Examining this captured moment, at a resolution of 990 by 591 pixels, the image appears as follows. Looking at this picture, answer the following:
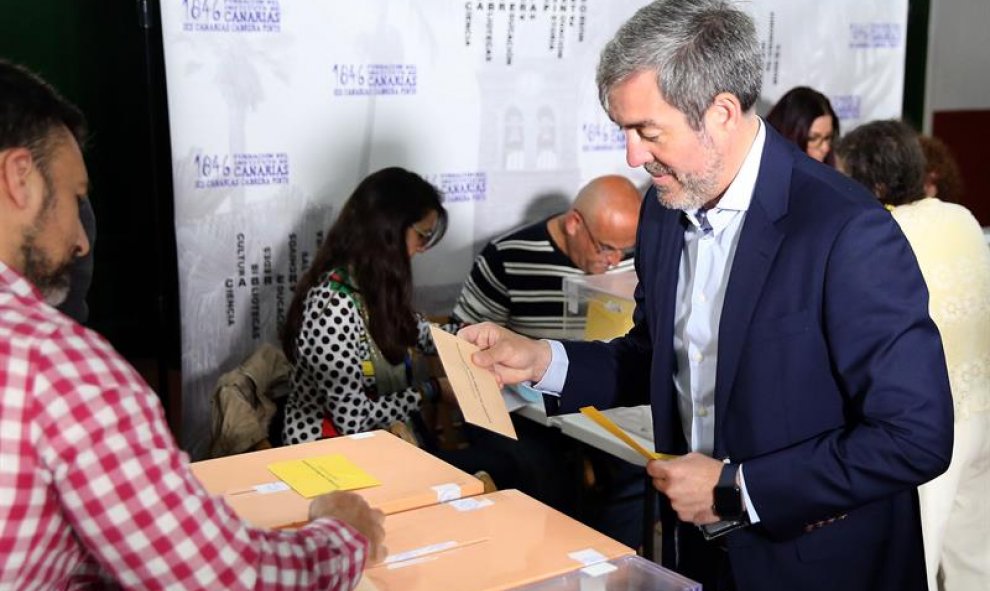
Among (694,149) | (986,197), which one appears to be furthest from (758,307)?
(986,197)

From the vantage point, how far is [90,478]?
0.99 m

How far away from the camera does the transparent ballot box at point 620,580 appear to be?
151cm

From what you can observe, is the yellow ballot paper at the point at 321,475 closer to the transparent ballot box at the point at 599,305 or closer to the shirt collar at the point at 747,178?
the shirt collar at the point at 747,178

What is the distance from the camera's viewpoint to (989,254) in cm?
284

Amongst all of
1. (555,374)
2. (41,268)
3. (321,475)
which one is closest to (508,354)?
(555,374)

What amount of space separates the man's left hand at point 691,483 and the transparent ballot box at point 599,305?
116 cm

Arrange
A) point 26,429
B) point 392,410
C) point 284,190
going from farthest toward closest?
1. point 284,190
2. point 392,410
3. point 26,429

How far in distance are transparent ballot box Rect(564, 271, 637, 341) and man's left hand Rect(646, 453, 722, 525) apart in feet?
3.80

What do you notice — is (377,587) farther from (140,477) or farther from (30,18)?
(30,18)

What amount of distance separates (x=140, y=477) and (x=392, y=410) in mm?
2091

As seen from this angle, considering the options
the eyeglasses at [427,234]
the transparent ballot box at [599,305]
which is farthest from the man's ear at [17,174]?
the eyeglasses at [427,234]

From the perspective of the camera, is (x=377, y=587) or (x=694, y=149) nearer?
(x=377, y=587)

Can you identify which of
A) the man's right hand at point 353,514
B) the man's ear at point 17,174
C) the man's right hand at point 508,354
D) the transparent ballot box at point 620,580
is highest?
the man's ear at point 17,174

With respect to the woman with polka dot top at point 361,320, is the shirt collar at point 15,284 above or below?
above
